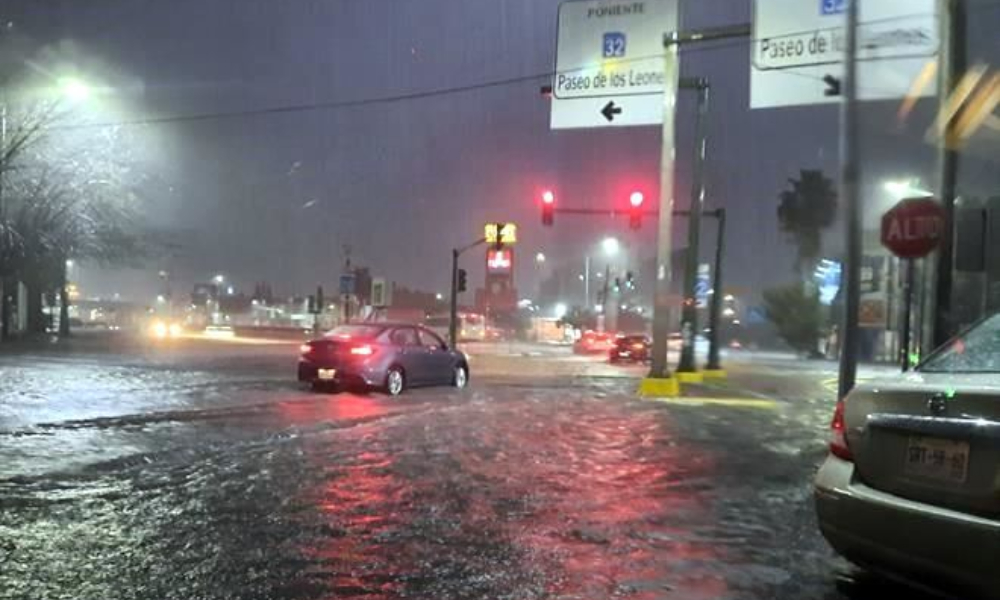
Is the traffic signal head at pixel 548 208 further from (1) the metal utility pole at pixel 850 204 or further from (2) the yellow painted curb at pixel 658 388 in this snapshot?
(1) the metal utility pole at pixel 850 204

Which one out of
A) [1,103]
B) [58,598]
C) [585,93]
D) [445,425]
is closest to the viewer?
[58,598]

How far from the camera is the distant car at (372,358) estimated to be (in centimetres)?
1723

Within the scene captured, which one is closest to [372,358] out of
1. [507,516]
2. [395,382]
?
[395,382]

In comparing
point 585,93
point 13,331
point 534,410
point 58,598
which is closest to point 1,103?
point 13,331

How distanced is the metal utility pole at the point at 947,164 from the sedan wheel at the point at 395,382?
1009cm

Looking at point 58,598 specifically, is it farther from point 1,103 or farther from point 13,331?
point 13,331

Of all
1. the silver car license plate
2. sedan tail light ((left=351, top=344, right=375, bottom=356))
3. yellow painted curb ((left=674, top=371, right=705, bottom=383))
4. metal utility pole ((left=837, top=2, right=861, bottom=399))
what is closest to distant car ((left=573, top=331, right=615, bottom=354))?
yellow painted curb ((left=674, top=371, right=705, bottom=383))

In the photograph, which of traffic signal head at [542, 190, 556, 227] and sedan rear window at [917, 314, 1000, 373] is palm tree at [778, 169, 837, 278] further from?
sedan rear window at [917, 314, 1000, 373]

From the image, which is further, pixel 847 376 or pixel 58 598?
pixel 847 376

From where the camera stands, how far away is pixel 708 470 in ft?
31.5

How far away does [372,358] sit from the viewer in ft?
57.1

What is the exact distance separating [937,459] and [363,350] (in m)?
13.8

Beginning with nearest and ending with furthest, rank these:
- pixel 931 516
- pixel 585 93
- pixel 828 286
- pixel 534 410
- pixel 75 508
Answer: pixel 931 516 → pixel 75 508 → pixel 534 410 → pixel 585 93 → pixel 828 286

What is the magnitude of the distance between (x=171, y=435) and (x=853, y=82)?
9.32 m
